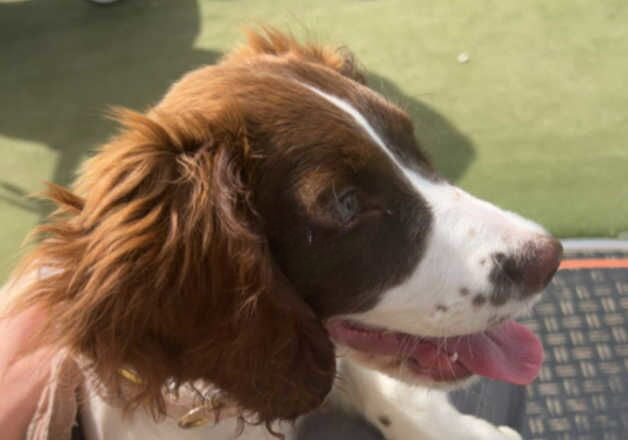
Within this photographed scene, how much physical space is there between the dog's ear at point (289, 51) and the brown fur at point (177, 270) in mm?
Result: 459

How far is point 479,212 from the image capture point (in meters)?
1.55

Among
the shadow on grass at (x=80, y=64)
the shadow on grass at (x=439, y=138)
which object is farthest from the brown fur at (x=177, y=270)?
the shadow on grass at (x=80, y=64)

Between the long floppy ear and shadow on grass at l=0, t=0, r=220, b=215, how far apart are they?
219cm

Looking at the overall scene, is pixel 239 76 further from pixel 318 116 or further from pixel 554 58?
pixel 554 58

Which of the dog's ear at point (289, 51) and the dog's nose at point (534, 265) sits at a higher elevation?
the dog's ear at point (289, 51)

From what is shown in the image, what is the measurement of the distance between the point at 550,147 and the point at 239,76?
221 centimetres

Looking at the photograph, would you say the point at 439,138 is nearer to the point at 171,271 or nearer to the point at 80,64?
the point at 80,64

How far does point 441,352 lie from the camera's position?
169 centimetres

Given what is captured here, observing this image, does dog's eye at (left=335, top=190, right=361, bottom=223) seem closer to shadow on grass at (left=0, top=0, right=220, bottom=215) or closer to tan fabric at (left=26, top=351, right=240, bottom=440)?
tan fabric at (left=26, top=351, right=240, bottom=440)

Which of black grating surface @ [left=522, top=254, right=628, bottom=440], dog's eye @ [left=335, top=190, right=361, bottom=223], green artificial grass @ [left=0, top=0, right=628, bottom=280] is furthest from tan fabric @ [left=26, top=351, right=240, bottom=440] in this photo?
green artificial grass @ [left=0, top=0, right=628, bottom=280]

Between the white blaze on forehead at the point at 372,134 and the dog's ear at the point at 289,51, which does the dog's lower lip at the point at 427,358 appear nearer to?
the white blaze on forehead at the point at 372,134

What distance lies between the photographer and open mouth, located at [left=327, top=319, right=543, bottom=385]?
1.68 m

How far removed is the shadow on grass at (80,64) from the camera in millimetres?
3824

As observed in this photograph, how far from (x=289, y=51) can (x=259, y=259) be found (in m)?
0.76
